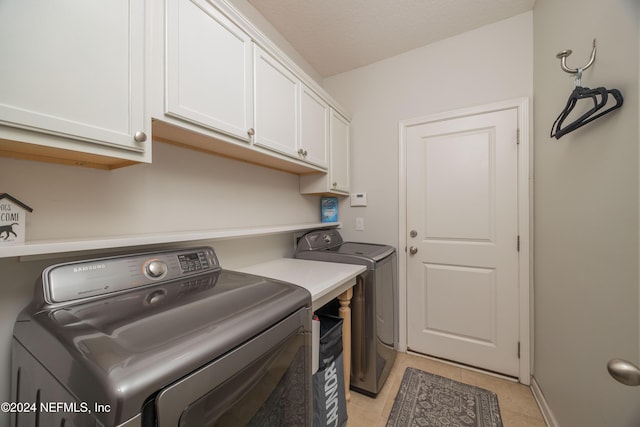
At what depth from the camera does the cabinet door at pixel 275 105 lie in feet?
4.39

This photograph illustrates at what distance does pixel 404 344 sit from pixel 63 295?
232cm

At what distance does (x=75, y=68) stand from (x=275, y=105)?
2.95ft

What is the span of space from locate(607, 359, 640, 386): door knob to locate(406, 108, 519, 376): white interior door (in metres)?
1.48

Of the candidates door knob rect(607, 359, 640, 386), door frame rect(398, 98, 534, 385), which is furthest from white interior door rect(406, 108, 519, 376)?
door knob rect(607, 359, 640, 386)

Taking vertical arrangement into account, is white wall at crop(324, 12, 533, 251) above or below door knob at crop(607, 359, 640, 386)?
above

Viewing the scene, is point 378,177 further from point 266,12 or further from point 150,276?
point 150,276

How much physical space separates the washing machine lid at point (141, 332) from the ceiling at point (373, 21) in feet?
6.37

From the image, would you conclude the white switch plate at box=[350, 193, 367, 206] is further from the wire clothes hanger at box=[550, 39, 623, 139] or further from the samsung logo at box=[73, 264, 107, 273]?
Answer: the samsung logo at box=[73, 264, 107, 273]

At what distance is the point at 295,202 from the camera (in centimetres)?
214

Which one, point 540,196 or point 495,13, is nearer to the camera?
point 540,196

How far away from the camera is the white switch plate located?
2.36m

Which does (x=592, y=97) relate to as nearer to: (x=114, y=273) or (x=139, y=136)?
(x=139, y=136)

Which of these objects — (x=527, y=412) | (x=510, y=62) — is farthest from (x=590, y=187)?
(x=527, y=412)

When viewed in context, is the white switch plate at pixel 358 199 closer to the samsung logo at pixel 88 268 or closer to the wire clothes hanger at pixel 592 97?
the wire clothes hanger at pixel 592 97
